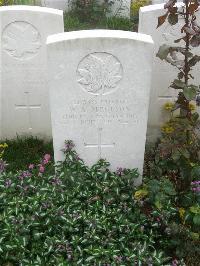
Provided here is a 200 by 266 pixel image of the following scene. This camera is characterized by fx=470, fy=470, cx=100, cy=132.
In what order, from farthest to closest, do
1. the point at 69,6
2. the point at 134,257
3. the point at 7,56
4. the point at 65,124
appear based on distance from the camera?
the point at 69,6, the point at 7,56, the point at 65,124, the point at 134,257

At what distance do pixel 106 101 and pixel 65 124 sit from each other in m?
0.41

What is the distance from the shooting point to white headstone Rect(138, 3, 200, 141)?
172 inches

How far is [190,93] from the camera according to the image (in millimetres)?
3645

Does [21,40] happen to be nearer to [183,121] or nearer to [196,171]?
[183,121]

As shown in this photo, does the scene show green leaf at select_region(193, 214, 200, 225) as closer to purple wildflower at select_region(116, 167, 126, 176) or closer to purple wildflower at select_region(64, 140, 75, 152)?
purple wildflower at select_region(116, 167, 126, 176)

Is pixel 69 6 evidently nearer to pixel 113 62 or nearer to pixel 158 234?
pixel 113 62

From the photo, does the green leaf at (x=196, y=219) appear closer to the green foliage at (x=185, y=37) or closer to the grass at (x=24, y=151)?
the green foliage at (x=185, y=37)

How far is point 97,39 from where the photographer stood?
11.9ft

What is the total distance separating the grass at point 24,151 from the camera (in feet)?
15.4

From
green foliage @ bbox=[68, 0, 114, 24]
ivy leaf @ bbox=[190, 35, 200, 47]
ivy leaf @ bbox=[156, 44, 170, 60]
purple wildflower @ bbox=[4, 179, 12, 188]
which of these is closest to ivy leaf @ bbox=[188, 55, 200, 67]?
ivy leaf @ bbox=[190, 35, 200, 47]

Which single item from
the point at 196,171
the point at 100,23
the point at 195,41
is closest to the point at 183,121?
the point at 196,171

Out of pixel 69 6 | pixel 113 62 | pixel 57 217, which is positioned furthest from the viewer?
pixel 69 6

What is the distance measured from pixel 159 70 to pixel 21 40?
1.37 meters

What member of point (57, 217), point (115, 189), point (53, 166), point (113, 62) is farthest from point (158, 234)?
point (113, 62)
